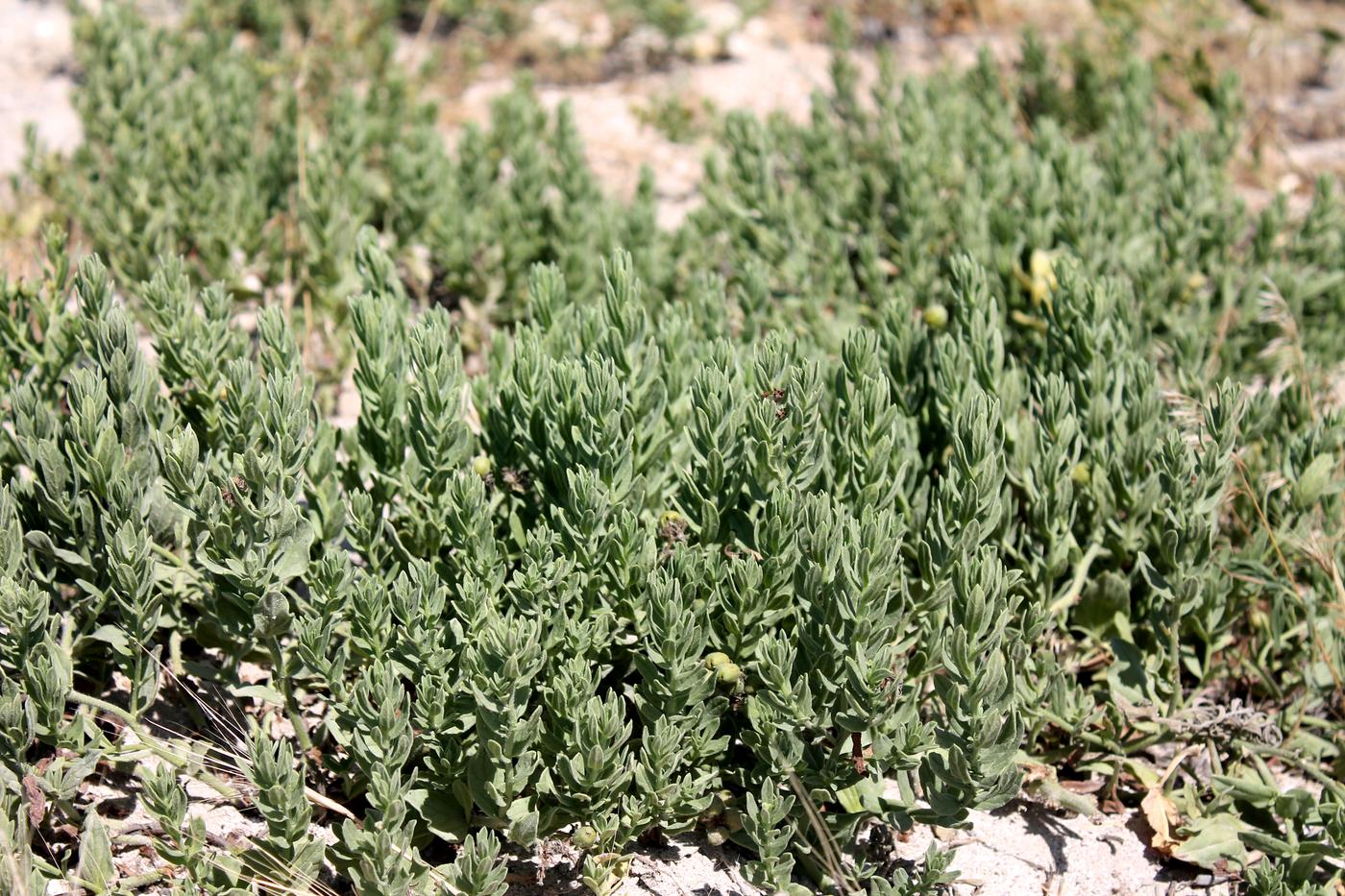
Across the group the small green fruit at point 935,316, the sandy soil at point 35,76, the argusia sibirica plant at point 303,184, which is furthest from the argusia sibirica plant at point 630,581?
the sandy soil at point 35,76

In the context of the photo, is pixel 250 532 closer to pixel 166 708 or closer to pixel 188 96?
pixel 166 708

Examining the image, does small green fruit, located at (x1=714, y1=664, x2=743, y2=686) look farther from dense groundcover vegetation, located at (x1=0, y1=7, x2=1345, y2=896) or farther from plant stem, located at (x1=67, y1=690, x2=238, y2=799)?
plant stem, located at (x1=67, y1=690, x2=238, y2=799)

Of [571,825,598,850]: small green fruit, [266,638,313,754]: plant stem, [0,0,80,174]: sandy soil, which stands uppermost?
[0,0,80,174]: sandy soil

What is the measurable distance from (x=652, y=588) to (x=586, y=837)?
597 mm

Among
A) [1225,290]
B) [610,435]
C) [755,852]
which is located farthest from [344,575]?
[1225,290]

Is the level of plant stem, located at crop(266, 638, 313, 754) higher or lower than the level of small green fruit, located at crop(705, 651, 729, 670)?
lower

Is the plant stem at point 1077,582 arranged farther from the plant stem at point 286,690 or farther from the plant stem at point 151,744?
the plant stem at point 151,744

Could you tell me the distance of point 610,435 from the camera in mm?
3199

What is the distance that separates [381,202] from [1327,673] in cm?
394

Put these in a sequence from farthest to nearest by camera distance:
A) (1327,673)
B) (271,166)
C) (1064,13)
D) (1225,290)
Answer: (1064,13), (271,166), (1225,290), (1327,673)

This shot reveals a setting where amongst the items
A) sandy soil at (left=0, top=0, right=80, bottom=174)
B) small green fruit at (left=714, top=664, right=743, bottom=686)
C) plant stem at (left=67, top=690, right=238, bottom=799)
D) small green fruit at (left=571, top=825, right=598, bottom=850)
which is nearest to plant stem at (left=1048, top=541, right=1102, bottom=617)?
small green fruit at (left=714, top=664, right=743, bottom=686)

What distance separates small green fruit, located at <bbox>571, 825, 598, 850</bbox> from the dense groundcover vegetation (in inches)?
0.5

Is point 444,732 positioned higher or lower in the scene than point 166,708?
higher

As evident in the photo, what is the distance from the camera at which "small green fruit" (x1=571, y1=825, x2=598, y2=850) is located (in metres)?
3.04
